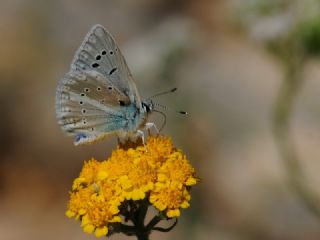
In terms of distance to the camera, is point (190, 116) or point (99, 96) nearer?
point (99, 96)

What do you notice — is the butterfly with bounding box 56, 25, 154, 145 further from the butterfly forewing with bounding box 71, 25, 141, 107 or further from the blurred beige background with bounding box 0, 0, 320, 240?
the blurred beige background with bounding box 0, 0, 320, 240

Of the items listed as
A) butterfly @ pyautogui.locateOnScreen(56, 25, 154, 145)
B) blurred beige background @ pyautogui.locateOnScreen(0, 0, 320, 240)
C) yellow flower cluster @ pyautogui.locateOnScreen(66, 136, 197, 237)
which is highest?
blurred beige background @ pyautogui.locateOnScreen(0, 0, 320, 240)

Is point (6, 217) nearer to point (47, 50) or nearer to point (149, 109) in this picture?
point (47, 50)

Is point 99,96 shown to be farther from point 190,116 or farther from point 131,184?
point 190,116

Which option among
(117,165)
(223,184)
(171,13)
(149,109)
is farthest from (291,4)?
(171,13)

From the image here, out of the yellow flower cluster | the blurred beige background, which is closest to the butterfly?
the yellow flower cluster

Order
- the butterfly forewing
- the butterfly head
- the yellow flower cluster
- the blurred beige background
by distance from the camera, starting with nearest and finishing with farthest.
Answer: the yellow flower cluster < the butterfly forewing < the butterfly head < the blurred beige background

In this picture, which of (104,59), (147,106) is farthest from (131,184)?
(104,59)
